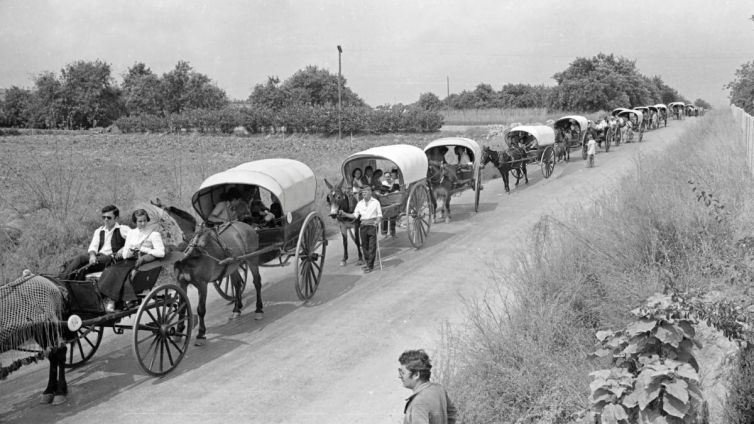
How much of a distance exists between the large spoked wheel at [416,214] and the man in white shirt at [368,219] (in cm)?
146

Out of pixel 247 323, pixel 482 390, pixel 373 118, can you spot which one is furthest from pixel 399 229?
pixel 373 118

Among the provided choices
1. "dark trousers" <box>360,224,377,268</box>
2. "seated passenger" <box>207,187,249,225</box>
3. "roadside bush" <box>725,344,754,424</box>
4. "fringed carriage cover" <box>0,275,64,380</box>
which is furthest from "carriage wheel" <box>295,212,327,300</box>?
"roadside bush" <box>725,344,754,424</box>

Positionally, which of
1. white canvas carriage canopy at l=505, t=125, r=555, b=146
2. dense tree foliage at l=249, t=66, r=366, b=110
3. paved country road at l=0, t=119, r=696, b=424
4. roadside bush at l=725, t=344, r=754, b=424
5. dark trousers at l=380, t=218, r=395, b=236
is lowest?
paved country road at l=0, t=119, r=696, b=424

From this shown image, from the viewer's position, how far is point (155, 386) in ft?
24.3

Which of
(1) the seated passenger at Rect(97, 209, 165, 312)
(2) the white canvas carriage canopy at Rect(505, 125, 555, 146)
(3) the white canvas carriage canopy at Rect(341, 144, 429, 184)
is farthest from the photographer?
(2) the white canvas carriage canopy at Rect(505, 125, 555, 146)

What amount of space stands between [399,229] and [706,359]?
10131mm

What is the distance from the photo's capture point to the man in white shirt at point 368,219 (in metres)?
11.8

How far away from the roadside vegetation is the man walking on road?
4.00 feet

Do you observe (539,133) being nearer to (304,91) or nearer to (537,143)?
(537,143)

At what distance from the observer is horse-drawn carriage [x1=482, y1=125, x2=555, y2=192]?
20.1 meters

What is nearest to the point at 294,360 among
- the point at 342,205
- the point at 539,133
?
the point at 342,205

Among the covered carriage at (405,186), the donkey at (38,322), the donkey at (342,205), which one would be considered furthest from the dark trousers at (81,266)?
the covered carriage at (405,186)

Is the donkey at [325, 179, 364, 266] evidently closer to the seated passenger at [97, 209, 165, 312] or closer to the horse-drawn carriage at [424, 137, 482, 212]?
the seated passenger at [97, 209, 165, 312]

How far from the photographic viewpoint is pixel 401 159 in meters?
13.7
